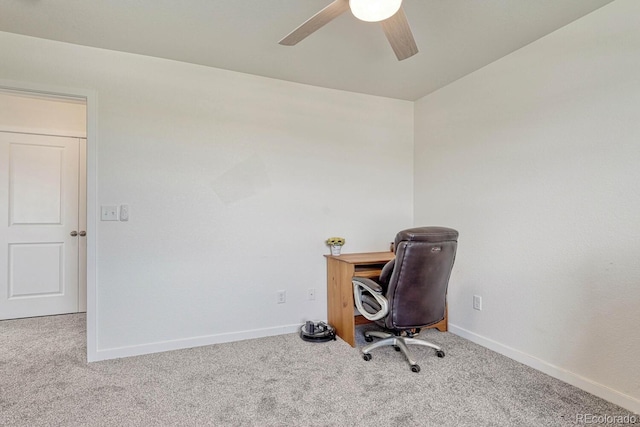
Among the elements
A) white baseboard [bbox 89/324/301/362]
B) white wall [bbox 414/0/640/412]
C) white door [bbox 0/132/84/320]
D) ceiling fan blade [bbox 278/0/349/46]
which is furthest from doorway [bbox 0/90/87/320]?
white wall [bbox 414/0/640/412]

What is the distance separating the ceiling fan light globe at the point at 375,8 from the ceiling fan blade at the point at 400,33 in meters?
0.07

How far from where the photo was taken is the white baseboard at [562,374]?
1.76 meters

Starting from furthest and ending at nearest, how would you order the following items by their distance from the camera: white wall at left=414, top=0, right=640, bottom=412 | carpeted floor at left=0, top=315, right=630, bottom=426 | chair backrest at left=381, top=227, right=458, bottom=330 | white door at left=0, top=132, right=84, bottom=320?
white door at left=0, top=132, right=84, bottom=320
chair backrest at left=381, top=227, right=458, bottom=330
white wall at left=414, top=0, right=640, bottom=412
carpeted floor at left=0, top=315, right=630, bottom=426

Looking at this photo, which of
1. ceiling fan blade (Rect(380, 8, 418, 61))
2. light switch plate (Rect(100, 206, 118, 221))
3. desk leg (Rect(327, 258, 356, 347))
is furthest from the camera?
desk leg (Rect(327, 258, 356, 347))

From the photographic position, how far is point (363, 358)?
7.66 ft

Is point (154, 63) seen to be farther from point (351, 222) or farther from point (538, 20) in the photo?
point (538, 20)

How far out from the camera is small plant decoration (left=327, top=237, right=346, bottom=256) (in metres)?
2.99

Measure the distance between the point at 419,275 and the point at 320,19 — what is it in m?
1.61

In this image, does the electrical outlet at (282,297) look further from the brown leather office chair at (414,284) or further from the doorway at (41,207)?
the doorway at (41,207)

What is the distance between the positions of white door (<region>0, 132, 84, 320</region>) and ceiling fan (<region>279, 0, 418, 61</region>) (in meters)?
3.18

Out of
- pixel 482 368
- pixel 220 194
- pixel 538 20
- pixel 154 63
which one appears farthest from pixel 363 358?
pixel 154 63

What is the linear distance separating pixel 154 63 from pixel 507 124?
108 inches

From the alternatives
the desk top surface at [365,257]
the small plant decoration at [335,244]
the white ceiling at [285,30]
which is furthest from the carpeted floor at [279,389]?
the white ceiling at [285,30]

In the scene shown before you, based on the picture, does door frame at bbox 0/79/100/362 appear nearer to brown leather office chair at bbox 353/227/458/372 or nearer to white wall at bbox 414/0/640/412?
brown leather office chair at bbox 353/227/458/372
